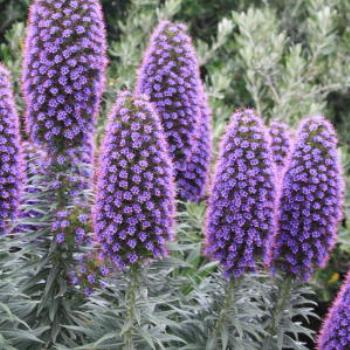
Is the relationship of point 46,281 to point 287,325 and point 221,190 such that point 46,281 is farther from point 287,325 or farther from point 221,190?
point 287,325

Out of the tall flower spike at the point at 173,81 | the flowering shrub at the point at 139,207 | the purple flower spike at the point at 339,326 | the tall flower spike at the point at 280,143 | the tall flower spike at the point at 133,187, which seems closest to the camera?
the tall flower spike at the point at 133,187

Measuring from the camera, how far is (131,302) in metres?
3.89

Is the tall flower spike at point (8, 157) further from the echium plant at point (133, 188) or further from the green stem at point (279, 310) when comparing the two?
the green stem at point (279, 310)

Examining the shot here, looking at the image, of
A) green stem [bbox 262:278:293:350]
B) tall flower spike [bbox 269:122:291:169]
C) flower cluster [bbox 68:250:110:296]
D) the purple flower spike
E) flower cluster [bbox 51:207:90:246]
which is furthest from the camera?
tall flower spike [bbox 269:122:291:169]

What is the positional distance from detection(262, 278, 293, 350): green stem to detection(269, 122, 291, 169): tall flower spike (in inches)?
33.8

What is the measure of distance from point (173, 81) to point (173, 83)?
0.5 inches

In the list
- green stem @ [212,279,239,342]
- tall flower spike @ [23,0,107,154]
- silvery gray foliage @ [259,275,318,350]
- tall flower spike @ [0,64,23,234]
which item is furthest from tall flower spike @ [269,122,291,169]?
tall flower spike @ [0,64,23,234]

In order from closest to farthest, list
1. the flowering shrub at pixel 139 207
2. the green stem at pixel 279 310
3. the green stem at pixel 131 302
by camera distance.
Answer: the flowering shrub at pixel 139 207
the green stem at pixel 131 302
the green stem at pixel 279 310

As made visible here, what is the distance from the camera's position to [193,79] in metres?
4.75

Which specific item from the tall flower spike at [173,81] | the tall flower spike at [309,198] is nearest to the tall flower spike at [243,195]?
the tall flower spike at [309,198]

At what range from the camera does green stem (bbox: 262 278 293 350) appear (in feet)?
14.5

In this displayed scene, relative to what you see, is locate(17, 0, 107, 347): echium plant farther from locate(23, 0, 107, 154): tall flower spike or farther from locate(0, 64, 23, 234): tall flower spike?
locate(0, 64, 23, 234): tall flower spike

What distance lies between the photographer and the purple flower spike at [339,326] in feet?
13.2

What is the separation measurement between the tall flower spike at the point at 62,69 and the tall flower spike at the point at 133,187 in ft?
1.32
